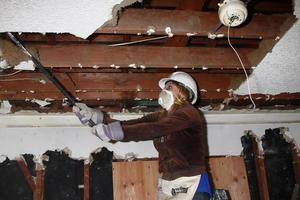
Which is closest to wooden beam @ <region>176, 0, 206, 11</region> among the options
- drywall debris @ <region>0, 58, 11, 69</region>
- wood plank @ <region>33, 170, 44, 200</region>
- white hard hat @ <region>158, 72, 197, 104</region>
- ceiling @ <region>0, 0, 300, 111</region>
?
ceiling @ <region>0, 0, 300, 111</region>

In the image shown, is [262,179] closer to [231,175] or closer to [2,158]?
[231,175]

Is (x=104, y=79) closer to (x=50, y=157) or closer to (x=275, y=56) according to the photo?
(x=50, y=157)

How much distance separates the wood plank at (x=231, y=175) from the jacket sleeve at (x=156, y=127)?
4.42 feet

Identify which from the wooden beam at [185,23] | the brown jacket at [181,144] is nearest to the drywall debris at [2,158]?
the brown jacket at [181,144]

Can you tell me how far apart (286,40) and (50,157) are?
215 cm

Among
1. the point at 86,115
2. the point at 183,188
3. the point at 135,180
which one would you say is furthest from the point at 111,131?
the point at 135,180

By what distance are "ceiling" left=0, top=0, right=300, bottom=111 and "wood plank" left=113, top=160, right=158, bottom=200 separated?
0.56 m

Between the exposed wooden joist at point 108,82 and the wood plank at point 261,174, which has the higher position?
the exposed wooden joist at point 108,82

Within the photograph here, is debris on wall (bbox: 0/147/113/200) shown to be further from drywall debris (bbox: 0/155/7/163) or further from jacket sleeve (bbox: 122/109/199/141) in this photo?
jacket sleeve (bbox: 122/109/199/141)

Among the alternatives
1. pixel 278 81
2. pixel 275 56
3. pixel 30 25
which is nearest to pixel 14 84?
pixel 30 25

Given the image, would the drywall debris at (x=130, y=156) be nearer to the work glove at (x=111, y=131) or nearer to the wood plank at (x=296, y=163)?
the work glove at (x=111, y=131)

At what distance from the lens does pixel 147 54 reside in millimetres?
2059

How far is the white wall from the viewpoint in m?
2.88

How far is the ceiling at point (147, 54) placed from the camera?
5.66 feet
